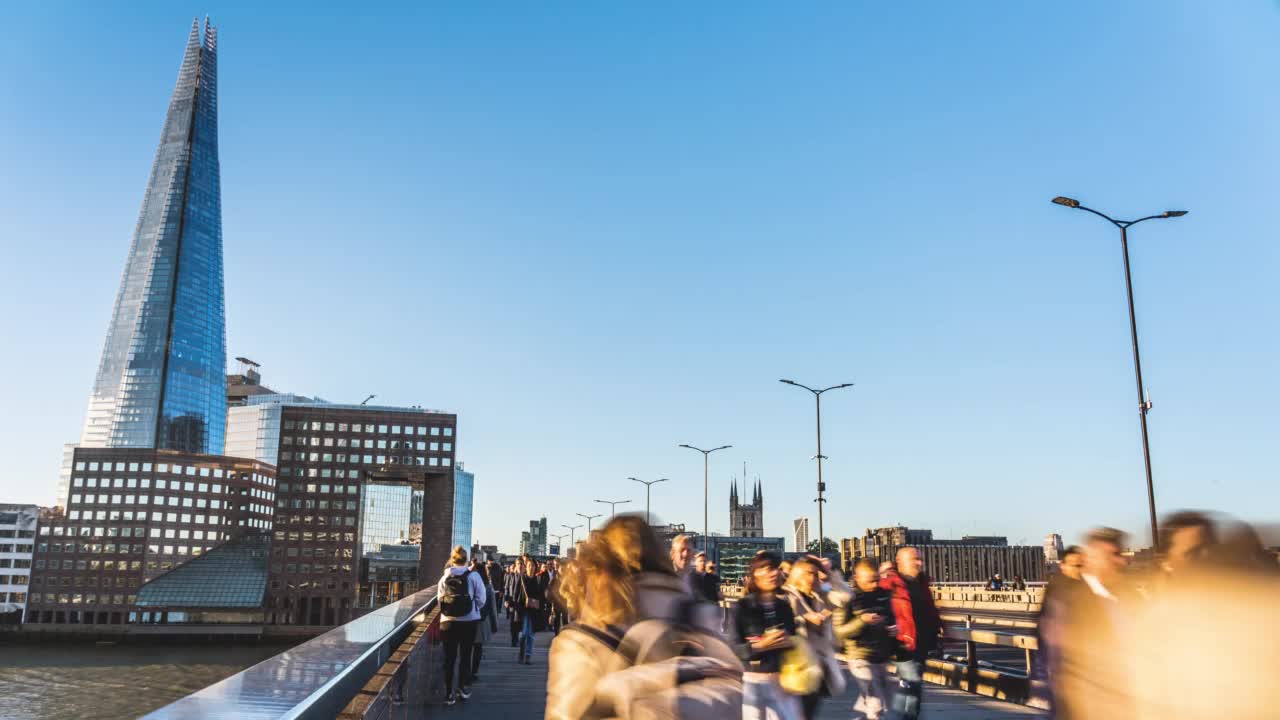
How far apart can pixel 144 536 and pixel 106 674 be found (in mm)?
61393

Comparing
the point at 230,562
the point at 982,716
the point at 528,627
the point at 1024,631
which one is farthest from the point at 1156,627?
the point at 230,562

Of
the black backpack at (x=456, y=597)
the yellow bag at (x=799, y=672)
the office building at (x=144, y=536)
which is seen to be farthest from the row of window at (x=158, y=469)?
the yellow bag at (x=799, y=672)

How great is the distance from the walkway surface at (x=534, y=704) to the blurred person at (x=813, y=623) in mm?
4123

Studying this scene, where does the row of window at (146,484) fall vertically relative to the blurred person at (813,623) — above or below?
above

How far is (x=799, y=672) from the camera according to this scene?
727cm

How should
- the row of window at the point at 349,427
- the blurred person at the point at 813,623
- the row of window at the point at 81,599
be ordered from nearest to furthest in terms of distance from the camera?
1. the blurred person at the point at 813,623
2. the row of window at the point at 81,599
3. the row of window at the point at 349,427

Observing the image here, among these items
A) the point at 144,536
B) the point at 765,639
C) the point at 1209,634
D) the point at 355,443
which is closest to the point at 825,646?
the point at 765,639

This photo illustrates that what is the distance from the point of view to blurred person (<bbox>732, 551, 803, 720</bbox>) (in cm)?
746

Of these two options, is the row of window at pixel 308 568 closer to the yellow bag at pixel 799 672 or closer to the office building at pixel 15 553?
the office building at pixel 15 553

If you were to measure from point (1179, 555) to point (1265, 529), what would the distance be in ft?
1.16

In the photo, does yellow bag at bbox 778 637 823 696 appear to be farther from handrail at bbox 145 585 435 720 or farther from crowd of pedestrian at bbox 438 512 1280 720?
handrail at bbox 145 585 435 720

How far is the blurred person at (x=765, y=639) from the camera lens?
24.5 ft

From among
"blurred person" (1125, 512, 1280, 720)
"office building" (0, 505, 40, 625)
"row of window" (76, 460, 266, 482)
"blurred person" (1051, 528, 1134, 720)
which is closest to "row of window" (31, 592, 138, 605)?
"office building" (0, 505, 40, 625)

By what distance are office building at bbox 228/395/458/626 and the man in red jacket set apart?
14145cm
